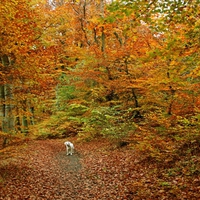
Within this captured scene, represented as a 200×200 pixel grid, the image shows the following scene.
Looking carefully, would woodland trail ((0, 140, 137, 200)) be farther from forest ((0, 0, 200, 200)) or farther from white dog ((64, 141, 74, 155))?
white dog ((64, 141, 74, 155))

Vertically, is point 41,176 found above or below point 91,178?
below

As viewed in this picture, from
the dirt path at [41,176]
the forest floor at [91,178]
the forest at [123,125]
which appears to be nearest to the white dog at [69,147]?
the dirt path at [41,176]

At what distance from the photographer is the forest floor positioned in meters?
6.87

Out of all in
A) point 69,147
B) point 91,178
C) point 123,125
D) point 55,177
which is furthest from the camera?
point 69,147

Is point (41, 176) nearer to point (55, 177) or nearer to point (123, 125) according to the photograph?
point (55, 177)

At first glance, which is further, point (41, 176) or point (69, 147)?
point (69, 147)

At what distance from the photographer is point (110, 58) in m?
14.8

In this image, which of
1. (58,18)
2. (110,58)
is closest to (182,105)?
(110,58)

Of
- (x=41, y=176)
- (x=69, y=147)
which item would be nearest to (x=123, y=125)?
(x=69, y=147)

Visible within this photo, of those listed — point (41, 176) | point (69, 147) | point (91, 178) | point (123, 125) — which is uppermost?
point (123, 125)

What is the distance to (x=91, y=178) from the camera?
9.24 m

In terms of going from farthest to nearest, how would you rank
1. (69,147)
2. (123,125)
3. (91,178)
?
1. (69,147)
2. (123,125)
3. (91,178)

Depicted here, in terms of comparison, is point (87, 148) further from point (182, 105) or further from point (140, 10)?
point (140, 10)

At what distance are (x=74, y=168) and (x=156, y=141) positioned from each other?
4.11 metres
